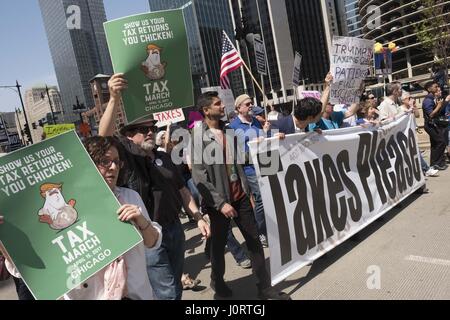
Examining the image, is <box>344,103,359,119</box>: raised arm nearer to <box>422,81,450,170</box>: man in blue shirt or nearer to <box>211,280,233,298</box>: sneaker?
<box>422,81,450,170</box>: man in blue shirt

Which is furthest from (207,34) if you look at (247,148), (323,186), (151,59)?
(151,59)

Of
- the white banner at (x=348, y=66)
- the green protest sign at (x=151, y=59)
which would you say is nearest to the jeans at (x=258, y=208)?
the white banner at (x=348, y=66)

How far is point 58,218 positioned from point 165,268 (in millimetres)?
1283

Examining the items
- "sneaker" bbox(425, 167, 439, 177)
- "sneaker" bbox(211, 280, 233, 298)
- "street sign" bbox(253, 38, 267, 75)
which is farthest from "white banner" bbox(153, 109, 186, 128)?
"sneaker" bbox(425, 167, 439, 177)

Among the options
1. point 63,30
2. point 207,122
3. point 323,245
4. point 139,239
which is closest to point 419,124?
point 323,245

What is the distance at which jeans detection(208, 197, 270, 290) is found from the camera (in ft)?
11.8

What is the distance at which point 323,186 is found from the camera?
13.7 feet

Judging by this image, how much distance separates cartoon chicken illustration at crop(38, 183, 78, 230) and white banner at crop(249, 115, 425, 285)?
2.08 m

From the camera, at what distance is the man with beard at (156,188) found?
2.79 metres

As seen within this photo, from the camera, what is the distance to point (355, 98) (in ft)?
19.9

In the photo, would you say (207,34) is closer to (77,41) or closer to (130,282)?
(77,41)

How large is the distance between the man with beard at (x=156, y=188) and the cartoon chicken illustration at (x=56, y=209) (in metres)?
0.87

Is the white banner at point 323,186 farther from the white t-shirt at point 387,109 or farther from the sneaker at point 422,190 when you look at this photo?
the white t-shirt at point 387,109
